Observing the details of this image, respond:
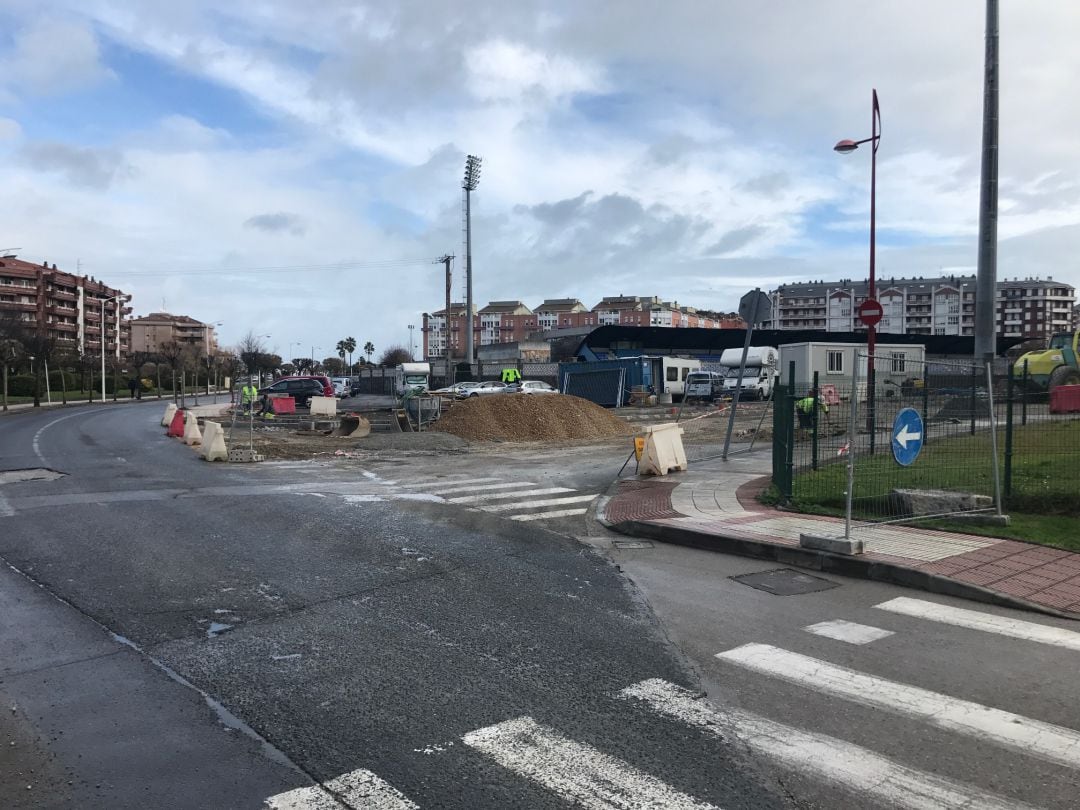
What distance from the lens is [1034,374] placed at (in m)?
28.1

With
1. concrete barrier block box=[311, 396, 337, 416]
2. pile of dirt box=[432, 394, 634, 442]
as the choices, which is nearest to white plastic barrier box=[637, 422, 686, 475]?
pile of dirt box=[432, 394, 634, 442]

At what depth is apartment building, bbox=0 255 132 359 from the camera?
11062cm

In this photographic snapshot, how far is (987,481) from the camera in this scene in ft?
32.7

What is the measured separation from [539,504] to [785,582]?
17.3ft

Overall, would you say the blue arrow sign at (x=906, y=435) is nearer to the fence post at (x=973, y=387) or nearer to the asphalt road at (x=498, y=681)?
the fence post at (x=973, y=387)

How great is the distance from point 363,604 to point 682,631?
2502 millimetres

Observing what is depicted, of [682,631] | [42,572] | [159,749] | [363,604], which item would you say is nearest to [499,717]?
[159,749]

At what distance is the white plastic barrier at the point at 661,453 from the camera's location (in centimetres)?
1490

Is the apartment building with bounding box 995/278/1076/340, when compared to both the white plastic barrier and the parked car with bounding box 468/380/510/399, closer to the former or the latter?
the parked car with bounding box 468/380/510/399

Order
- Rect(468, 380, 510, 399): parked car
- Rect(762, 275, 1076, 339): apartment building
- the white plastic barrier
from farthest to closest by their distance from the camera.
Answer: Rect(762, 275, 1076, 339): apartment building < Rect(468, 380, 510, 399): parked car < the white plastic barrier

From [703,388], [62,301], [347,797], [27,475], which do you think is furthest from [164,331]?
[347,797]

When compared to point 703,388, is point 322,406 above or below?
below

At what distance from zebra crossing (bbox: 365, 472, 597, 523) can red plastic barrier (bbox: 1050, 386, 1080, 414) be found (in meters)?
6.67

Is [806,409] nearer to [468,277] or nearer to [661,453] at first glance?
[661,453]
